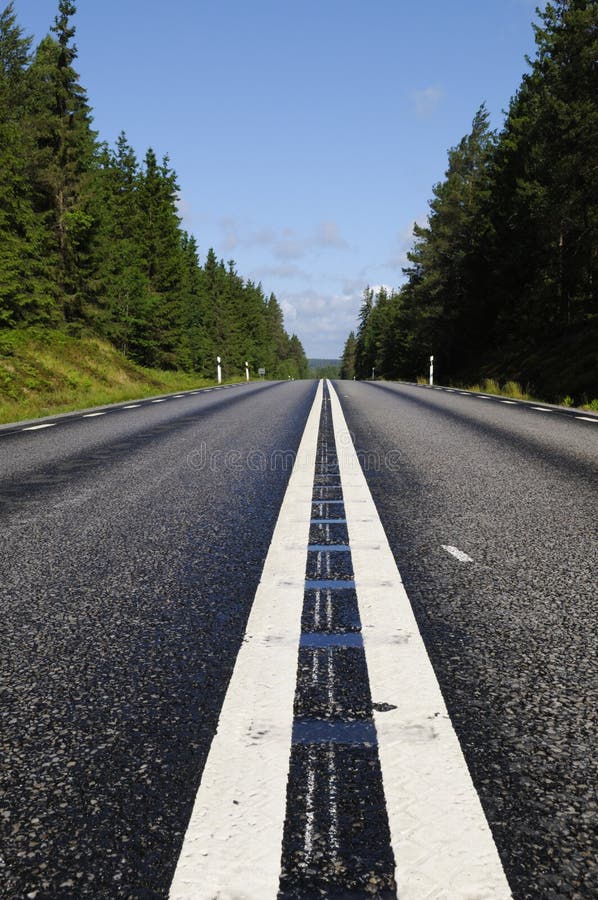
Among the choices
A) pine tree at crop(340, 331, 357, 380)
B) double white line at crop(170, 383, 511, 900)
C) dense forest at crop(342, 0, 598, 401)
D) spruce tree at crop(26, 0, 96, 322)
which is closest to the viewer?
double white line at crop(170, 383, 511, 900)

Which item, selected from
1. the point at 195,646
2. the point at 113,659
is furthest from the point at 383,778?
the point at 113,659

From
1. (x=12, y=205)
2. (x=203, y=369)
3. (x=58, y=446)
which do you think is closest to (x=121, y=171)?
(x=203, y=369)

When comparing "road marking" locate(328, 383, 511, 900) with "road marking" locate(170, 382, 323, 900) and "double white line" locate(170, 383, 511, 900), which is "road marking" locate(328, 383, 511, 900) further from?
"road marking" locate(170, 382, 323, 900)

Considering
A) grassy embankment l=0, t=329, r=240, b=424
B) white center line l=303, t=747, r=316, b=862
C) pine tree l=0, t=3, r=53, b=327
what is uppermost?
pine tree l=0, t=3, r=53, b=327

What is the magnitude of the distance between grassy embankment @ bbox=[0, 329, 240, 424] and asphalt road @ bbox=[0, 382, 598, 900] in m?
8.80

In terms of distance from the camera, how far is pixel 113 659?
7.11ft

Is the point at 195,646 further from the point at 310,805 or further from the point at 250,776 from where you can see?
the point at 310,805

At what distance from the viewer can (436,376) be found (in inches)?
1959

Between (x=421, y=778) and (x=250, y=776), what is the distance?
1.29 feet

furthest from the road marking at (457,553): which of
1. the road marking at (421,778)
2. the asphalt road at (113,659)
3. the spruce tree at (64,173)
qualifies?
the spruce tree at (64,173)

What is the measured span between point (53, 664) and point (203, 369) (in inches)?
2342

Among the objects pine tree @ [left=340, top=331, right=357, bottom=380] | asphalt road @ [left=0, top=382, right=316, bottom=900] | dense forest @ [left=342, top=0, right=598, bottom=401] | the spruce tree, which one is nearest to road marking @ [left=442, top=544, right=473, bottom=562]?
asphalt road @ [left=0, top=382, right=316, bottom=900]

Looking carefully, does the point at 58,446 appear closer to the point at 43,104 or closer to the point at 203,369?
the point at 43,104

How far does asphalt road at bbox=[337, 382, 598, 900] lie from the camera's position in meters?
1.33
